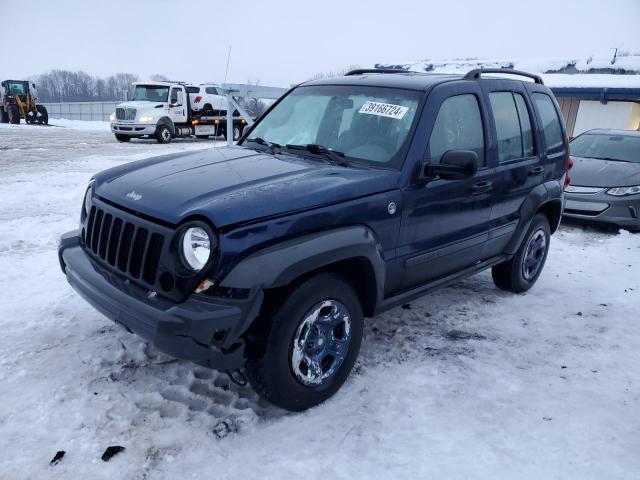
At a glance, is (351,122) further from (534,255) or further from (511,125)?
(534,255)

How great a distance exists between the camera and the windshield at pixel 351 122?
3.46 m

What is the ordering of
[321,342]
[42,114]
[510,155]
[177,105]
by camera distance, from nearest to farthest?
[321,342] < [510,155] < [177,105] < [42,114]

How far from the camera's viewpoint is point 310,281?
9.16 ft

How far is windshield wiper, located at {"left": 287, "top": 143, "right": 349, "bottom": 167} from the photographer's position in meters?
3.41

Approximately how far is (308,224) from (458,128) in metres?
1.65

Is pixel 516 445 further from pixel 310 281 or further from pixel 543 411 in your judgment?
pixel 310 281

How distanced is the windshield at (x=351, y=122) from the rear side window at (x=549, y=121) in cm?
190

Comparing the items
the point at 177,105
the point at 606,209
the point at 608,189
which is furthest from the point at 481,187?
the point at 177,105

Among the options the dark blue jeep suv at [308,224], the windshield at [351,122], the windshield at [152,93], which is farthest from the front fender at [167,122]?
the windshield at [351,122]

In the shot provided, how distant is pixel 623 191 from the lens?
771 centimetres

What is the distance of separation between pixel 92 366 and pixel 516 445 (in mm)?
2654

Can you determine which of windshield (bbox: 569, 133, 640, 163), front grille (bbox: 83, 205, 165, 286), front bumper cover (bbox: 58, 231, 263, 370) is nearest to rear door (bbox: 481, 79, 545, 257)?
front bumper cover (bbox: 58, 231, 263, 370)

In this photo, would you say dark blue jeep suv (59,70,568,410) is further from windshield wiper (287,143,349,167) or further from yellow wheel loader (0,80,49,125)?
yellow wheel loader (0,80,49,125)

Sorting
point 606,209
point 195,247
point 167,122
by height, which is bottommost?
point 606,209
